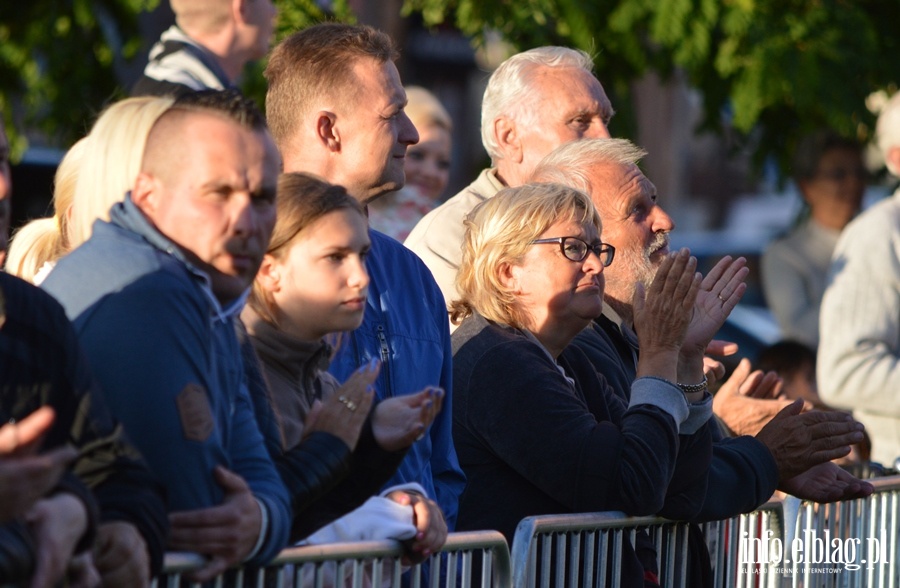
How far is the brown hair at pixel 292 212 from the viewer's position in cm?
311

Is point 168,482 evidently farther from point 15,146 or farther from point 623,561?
point 15,146

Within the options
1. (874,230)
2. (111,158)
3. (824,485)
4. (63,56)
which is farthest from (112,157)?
(63,56)

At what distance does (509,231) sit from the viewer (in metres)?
3.90

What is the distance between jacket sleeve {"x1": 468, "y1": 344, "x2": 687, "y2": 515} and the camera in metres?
3.57

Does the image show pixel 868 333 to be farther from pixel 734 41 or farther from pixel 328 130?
pixel 328 130

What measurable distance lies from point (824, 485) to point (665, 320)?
3.32 feet

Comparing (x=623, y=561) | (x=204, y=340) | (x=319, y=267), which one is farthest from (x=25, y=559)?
(x=623, y=561)

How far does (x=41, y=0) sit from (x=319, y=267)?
229 inches

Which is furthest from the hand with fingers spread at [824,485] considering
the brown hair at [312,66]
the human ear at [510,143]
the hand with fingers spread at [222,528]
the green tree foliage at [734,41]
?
the green tree foliage at [734,41]

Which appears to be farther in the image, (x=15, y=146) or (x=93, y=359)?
(x=15, y=146)

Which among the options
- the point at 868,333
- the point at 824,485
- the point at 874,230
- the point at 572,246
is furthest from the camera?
the point at 874,230

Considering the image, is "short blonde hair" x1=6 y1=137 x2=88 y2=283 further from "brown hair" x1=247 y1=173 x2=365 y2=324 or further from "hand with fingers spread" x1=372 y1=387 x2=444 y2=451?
"hand with fingers spread" x1=372 y1=387 x2=444 y2=451

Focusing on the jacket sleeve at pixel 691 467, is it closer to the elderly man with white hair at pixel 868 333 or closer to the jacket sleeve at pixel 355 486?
the jacket sleeve at pixel 355 486

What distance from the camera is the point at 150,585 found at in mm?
2410
